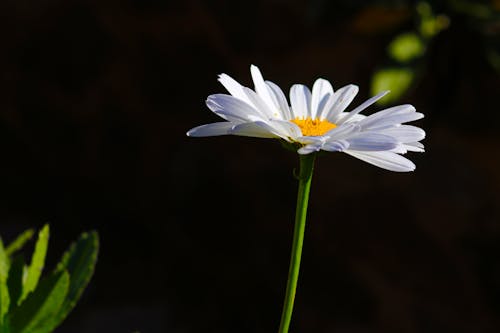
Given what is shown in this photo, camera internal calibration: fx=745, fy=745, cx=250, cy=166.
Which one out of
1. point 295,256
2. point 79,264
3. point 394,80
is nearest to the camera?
point 295,256

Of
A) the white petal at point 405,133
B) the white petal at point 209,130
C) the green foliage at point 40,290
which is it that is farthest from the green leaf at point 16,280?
the white petal at point 405,133

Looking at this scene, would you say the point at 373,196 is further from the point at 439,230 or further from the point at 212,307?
the point at 212,307

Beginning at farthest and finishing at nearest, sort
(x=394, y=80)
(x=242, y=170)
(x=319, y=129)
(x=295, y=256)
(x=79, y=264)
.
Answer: (x=242, y=170) < (x=394, y=80) < (x=79, y=264) < (x=319, y=129) < (x=295, y=256)

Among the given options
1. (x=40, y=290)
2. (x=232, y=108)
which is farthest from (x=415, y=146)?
(x=40, y=290)

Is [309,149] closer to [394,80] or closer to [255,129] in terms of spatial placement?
[255,129]

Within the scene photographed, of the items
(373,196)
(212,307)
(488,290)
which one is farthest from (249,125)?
(212,307)

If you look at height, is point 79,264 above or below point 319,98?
below
